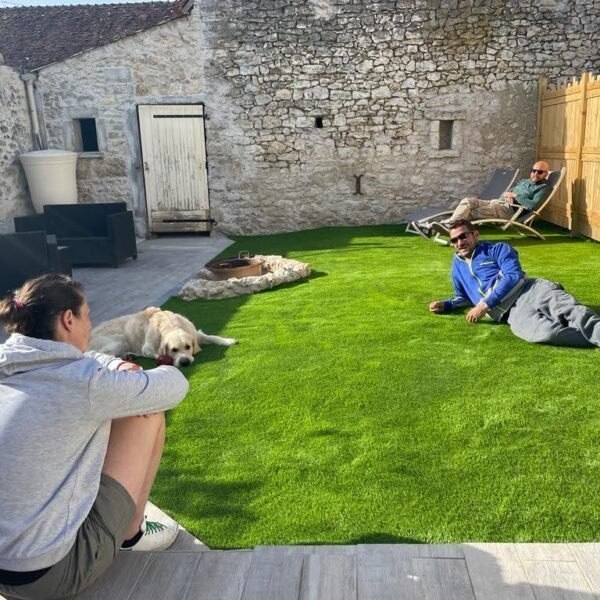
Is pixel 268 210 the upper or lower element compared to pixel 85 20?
lower

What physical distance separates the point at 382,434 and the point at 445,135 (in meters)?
8.33

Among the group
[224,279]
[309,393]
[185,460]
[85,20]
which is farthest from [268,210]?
[185,460]

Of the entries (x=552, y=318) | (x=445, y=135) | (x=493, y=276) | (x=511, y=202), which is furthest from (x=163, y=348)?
(x=445, y=135)

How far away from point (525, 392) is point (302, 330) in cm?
188

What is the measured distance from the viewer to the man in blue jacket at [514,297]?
375 centimetres

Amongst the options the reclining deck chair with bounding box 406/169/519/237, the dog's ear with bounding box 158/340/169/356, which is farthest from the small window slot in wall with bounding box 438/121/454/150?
the dog's ear with bounding box 158/340/169/356

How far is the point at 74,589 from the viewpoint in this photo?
1.65m

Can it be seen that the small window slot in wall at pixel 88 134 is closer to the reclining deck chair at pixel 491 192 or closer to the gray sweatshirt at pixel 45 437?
the reclining deck chair at pixel 491 192

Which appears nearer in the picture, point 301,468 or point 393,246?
point 301,468

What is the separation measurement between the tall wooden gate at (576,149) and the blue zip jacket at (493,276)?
3979 mm

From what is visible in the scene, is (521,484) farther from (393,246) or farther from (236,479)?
(393,246)

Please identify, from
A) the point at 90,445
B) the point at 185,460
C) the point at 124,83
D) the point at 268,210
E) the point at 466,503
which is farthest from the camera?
the point at 268,210

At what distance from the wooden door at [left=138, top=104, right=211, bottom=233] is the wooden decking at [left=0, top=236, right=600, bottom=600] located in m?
8.69

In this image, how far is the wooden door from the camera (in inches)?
388
